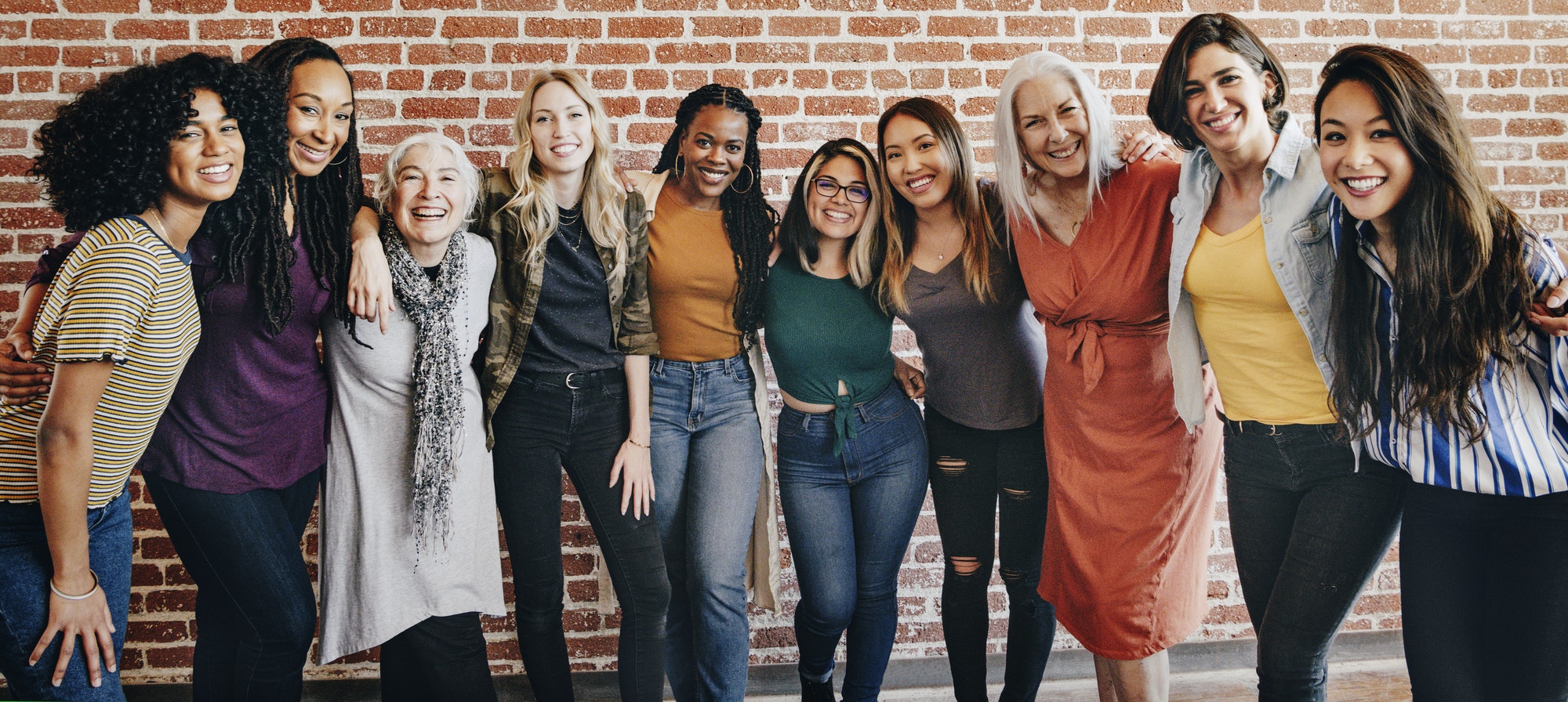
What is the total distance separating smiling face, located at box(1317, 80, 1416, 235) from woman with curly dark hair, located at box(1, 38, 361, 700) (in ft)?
6.43

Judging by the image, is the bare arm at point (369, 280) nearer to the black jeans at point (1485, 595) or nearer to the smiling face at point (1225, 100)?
the smiling face at point (1225, 100)

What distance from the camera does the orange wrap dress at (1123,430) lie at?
182 cm

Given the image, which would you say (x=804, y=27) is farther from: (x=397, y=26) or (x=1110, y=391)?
(x=1110, y=391)

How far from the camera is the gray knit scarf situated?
173 cm

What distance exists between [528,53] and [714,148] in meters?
0.85

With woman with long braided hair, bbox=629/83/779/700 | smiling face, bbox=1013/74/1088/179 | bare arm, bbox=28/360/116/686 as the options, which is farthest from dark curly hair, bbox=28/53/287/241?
smiling face, bbox=1013/74/1088/179

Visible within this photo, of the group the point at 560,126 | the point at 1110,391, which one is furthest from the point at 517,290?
the point at 1110,391

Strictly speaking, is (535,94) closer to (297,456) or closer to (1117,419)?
(297,456)

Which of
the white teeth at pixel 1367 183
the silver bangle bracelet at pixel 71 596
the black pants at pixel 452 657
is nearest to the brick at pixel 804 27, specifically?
the white teeth at pixel 1367 183

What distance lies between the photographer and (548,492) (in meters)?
1.87

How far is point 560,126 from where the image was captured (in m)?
1.87

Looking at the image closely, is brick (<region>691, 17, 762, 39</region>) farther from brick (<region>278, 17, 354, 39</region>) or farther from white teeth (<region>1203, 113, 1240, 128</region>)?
white teeth (<region>1203, 113, 1240, 128</region>)

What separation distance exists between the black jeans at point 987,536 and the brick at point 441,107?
163 cm

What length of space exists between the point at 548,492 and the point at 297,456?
515 mm
